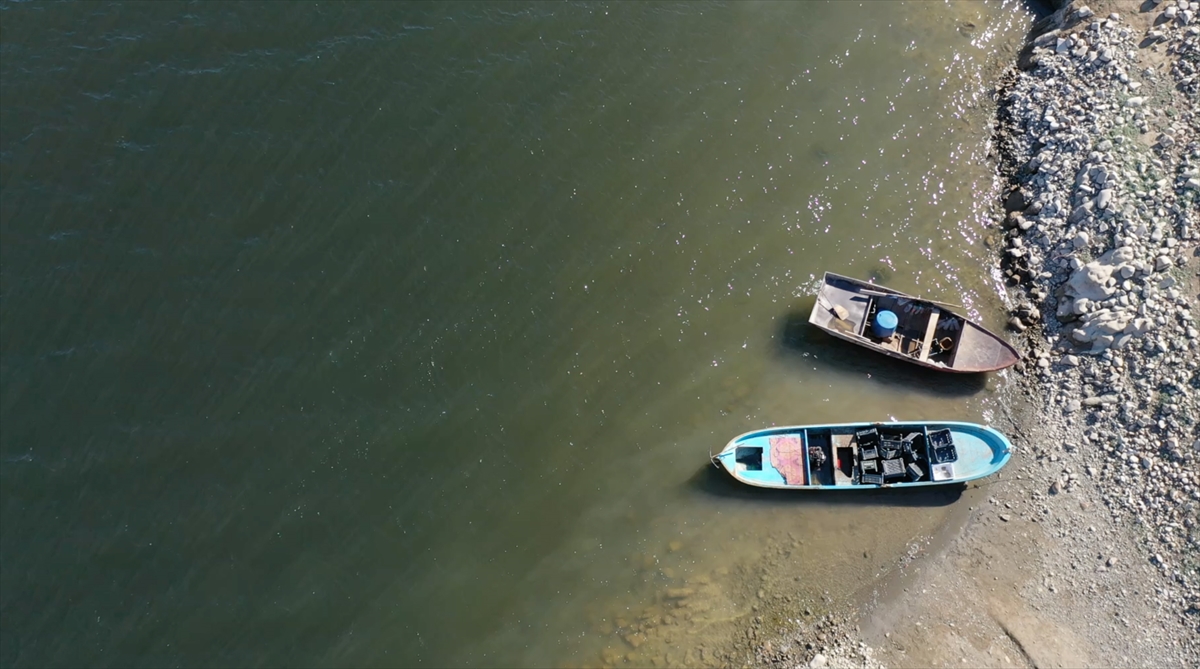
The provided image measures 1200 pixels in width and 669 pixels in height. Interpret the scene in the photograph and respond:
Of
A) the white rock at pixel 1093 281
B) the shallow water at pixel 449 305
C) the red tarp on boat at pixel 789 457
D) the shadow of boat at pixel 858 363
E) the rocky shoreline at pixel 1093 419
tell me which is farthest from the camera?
the shadow of boat at pixel 858 363

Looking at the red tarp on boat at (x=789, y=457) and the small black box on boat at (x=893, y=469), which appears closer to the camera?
the small black box on boat at (x=893, y=469)

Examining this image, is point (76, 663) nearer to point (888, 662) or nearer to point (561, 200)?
point (561, 200)

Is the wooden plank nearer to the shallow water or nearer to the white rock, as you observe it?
the shallow water

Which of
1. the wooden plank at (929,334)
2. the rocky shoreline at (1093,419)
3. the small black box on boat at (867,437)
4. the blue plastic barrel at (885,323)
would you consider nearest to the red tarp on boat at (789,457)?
the small black box on boat at (867,437)

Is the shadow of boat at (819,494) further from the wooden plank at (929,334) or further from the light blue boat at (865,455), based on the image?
the wooden plank at (929,334)

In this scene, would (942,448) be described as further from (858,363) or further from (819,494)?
(819,494)

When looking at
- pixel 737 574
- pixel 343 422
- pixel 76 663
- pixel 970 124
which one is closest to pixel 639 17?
pixel 970 124
